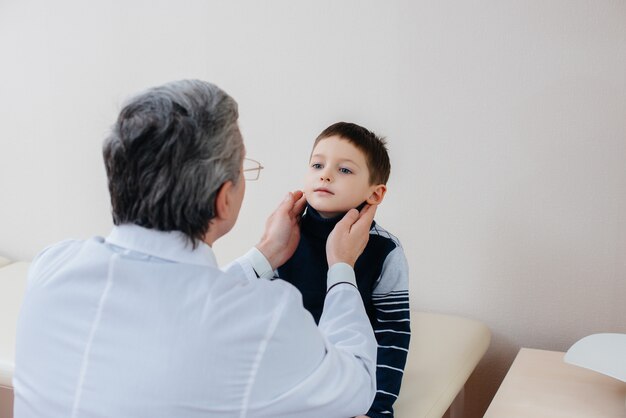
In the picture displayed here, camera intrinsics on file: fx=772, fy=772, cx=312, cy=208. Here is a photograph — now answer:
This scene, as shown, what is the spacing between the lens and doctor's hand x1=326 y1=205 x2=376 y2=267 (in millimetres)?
1407

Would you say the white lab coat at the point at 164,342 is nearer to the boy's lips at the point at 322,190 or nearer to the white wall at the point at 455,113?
the boy's lips at the point at 322,190

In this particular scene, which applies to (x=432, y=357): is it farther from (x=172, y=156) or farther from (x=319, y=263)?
(x=172, y=156)

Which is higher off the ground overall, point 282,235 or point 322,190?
point 322,190

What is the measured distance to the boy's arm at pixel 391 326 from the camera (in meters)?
1.50

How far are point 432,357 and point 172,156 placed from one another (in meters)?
0.99

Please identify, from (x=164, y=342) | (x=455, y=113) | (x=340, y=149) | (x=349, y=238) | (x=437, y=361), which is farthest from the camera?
(x=455, y=113)

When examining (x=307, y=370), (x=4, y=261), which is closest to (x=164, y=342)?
(x=307, y=370)

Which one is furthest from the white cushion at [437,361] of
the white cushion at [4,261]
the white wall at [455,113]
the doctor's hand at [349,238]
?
the white cushion at [4,261]

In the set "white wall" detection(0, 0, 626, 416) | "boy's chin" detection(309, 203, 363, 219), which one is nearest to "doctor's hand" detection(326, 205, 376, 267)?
"boy's chin" detection(309, 203, 363, 219)

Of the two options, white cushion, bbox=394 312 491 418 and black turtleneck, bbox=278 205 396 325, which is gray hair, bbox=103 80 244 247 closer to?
black turtleneck, bbox=278 205 396 325

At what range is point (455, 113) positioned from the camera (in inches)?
79.8

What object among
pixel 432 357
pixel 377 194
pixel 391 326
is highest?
pixel 377 194

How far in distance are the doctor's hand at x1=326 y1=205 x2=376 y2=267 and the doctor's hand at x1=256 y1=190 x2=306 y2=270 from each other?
14 centimetres

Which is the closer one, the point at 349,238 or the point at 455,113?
the point at 349,238
